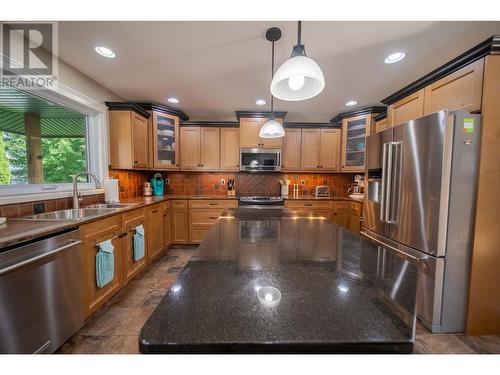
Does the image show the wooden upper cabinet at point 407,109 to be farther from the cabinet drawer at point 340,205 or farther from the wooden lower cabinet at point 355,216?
the cabinet drawer at point 340,205

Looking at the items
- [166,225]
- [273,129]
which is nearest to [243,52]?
[273,129]

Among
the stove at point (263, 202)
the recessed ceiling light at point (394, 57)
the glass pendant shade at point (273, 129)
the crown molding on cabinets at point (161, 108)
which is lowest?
the stove at point (263, 202)

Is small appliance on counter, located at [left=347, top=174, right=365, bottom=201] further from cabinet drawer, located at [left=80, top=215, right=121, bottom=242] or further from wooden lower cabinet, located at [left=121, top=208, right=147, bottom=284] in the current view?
cabinet drawer, located at [left=80, top=215, right=121, bottom=242]

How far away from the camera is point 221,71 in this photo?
215cm

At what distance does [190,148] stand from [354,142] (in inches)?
113

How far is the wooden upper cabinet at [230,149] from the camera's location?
A: 3652 millimetres

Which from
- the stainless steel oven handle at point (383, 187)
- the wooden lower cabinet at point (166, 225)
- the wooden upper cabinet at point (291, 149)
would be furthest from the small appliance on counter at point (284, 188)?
the wooden lower cabinet at point (166, 225)

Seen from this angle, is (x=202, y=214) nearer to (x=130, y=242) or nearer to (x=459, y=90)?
(x=130, y=242)

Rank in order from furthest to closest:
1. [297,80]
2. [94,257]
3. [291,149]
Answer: [291,149], [94,257], [297,80]

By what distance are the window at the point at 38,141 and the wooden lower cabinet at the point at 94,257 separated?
0.79m

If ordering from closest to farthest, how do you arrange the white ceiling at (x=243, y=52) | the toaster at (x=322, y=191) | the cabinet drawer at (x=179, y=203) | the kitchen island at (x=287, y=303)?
the kitchen island at (x=287, y=303), the white ceiling at (x=243, y=52), the cabinet drawer at (x=179, y=203), the toaster at (x=322, y=191)

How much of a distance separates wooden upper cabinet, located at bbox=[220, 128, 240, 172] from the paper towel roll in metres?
1.67

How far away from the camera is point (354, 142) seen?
11.3 ft

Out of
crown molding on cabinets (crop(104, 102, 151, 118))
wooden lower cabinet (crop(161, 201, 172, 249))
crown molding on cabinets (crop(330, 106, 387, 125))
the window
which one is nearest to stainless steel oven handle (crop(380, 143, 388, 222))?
crown molding on cabinets (crop(330, 106, 387, 125))
